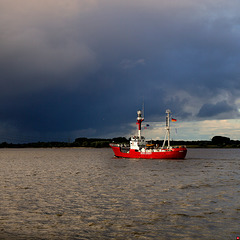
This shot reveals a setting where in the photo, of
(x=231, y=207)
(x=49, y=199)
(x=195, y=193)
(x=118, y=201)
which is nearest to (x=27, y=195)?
(x=49, y=199)

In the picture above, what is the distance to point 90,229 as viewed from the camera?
1639 cm

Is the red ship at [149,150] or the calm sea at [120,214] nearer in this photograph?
the calm sea at [120,214]

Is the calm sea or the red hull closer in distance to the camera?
the calm sea

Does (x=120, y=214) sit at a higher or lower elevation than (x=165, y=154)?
lower

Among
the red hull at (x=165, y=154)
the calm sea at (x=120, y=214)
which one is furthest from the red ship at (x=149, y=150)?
the calm sea at (x=120, y=214)

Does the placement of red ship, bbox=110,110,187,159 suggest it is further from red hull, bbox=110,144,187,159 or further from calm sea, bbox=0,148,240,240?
calm sea, bbox=0,148,240,240

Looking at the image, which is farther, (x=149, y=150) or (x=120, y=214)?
(x=149, y=150)

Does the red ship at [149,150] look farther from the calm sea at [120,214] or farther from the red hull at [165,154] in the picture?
the calm sea at [120,214]

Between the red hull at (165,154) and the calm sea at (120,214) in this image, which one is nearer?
the calm sea at (120,214)

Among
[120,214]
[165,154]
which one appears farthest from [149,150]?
[120,214]

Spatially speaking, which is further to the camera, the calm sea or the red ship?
the red ship

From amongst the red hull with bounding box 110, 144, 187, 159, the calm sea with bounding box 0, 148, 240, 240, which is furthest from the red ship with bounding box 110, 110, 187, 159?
the calm sea with bounding box 0, 148, 240, 240

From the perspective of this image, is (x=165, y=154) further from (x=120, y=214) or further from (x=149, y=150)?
(x=120, y=214)

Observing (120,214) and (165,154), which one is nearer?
(120,214)
